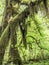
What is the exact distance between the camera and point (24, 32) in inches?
232

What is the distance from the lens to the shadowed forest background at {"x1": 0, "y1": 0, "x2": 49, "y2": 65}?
5305 millimetres

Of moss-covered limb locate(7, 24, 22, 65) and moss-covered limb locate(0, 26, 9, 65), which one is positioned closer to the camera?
moss-covered limb locate(0, 26, 9, 65)

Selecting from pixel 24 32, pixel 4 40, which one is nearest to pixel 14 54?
pixel 24 32

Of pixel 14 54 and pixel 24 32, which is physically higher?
pixel 24 32

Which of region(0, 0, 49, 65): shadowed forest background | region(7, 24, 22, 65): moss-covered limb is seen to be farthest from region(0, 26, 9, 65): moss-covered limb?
region(7, 24, 22, 65): moss-covered limb

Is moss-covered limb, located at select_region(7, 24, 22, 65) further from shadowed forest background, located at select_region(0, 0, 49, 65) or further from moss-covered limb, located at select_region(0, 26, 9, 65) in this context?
moss-covered limb, located at select_region(0, 26, 9, 65)

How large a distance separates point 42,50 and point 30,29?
0.74m

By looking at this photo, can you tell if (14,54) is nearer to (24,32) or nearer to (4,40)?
(24,32)

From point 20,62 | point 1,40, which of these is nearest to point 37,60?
point 20,62

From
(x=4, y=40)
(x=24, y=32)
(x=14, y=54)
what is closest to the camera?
(x=4, y=40)

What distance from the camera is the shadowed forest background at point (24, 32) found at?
530 cm

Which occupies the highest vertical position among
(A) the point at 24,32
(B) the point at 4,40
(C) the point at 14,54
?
(A) the point at 24,32

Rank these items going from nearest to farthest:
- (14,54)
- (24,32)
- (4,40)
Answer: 1. (4,40)
2. (24,32)
3. (14,54)

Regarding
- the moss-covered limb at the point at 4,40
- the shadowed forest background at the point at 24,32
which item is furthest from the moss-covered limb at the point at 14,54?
the moss-covered limb at the point at 4,40
